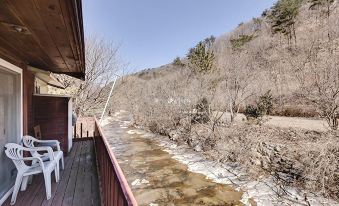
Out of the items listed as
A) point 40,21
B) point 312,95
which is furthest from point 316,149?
point 40,21

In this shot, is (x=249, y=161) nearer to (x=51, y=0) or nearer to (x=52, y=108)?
(x=52, y=108)

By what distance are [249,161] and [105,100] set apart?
10.4 metres

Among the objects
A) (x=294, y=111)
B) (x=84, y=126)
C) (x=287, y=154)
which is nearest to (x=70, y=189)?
(x=287, y=154)

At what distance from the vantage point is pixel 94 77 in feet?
44.2

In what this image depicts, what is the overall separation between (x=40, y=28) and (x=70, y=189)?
2.52 metres

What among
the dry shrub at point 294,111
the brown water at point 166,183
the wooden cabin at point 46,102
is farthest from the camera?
the dry shrub at point 294,111

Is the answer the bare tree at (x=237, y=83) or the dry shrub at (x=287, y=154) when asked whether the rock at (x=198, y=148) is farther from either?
the bare tree at (x=237, y=83)

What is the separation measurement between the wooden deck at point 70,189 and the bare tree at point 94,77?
27.8 feet

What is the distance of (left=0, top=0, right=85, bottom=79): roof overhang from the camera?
1555 mm

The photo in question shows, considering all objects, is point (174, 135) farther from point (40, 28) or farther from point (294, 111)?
point (40, 28)

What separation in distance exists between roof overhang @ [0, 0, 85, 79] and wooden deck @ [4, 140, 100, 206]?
192cm

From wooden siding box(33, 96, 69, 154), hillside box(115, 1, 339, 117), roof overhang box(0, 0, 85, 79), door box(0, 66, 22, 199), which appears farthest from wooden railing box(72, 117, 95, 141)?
roof overhang box(0, 0, 85, 79)

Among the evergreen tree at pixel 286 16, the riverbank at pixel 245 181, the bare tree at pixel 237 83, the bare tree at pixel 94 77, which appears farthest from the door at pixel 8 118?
the evergreen tree at pixel 286 16

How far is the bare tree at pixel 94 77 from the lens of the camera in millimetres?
12852
